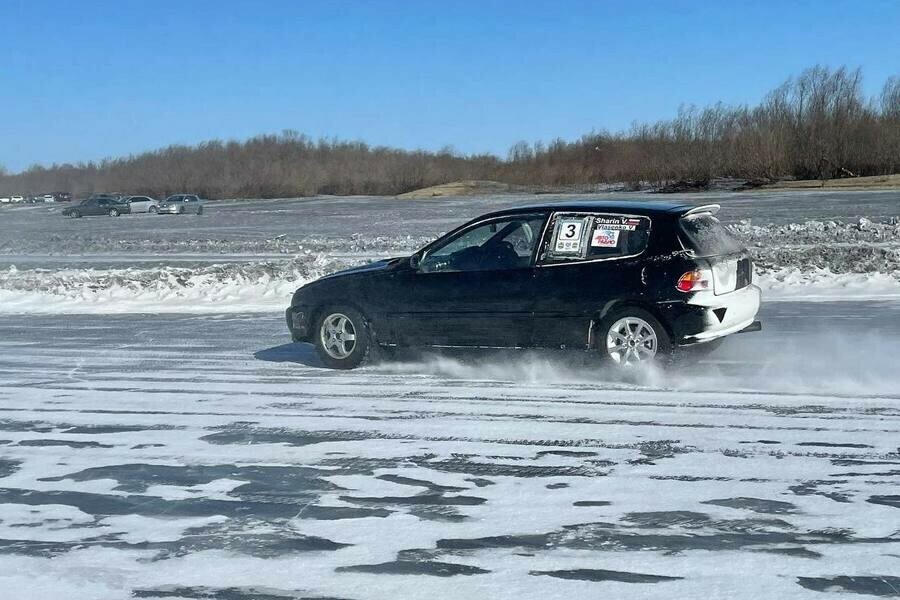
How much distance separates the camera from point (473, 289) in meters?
9.12

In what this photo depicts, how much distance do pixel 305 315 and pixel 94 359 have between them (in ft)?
8.87

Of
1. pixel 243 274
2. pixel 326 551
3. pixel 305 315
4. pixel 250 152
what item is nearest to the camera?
pixel 326 551

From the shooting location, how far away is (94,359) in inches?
427

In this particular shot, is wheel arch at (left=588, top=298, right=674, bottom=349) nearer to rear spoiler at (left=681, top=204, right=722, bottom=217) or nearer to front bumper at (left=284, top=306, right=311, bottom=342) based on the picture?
rear spoiler at (left=681, top=204, right=722, bottom=217)

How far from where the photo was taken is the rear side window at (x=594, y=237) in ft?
28.6

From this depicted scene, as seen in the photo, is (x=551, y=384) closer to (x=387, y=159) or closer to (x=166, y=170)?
(x=387, y=159)

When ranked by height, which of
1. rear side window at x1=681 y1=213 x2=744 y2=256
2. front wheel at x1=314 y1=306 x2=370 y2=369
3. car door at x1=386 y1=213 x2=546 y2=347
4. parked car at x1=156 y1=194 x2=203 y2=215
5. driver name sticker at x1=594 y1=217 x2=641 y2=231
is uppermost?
parked car at x1=156 y1=194 x2=203 y2=215

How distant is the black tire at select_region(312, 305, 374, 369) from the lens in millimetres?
9641

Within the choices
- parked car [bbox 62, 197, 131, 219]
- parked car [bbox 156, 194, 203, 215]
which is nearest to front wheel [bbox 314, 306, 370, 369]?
parked car [bbox 156, 194, 203, 215]

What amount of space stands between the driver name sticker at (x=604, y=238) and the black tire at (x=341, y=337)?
2.43 meters

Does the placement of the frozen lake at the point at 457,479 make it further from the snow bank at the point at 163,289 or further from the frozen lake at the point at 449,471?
the snow bank at the point at 163,289

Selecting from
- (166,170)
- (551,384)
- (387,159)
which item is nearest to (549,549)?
(551,384)

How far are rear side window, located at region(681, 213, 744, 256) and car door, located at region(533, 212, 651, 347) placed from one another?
38 centimetres

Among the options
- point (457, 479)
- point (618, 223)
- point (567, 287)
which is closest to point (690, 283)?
point (618, 223)
